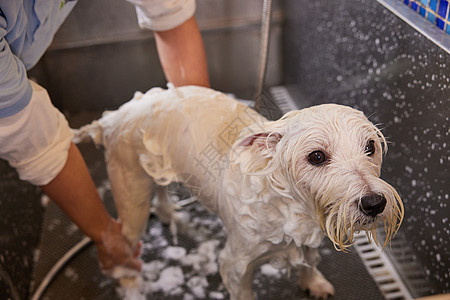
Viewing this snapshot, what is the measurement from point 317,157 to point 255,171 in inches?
5.2

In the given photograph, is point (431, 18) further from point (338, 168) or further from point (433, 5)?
point (338, 168)

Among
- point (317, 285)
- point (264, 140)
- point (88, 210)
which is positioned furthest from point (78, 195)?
point (317, 285)

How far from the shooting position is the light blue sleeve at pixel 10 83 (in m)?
0.66

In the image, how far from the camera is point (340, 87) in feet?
3.60

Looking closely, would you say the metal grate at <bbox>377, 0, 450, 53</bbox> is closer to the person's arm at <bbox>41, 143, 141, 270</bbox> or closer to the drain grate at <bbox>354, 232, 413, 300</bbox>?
the drain grate at <bbox>354, 232, 413, 300</bbox>

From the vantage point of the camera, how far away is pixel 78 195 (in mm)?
917

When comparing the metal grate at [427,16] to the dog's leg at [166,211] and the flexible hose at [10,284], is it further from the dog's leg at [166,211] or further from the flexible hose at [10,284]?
the flexible hose at [10,284]

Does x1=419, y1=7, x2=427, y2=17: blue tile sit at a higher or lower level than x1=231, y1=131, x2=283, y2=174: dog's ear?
higher

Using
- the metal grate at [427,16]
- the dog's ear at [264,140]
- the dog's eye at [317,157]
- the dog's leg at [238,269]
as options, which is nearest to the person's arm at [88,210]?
the dog's leg at [238,269]

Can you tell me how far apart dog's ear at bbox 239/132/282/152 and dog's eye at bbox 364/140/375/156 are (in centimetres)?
12

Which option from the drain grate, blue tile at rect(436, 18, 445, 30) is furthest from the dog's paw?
blue tile at rect(436, 18, 445, 30)

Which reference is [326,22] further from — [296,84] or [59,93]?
[59,93]

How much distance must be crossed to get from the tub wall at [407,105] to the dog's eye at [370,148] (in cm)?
8

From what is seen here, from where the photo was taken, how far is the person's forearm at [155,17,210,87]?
3.34ft
